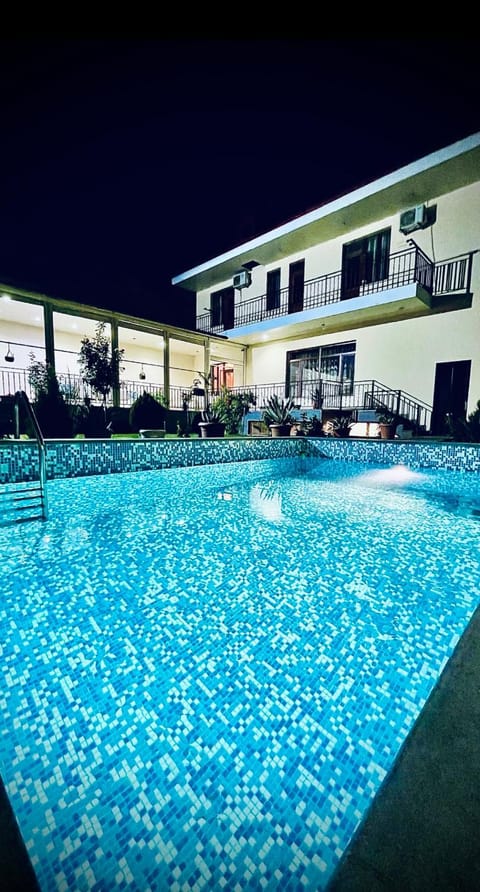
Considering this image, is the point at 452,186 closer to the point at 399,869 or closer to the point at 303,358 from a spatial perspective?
the point at 303,358

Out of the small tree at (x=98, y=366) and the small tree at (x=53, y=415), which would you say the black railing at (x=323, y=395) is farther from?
the small tree at (x=53, y=415)

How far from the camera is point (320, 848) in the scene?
86 centimetres

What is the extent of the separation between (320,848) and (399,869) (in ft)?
0.64

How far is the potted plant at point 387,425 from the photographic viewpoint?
987 cm

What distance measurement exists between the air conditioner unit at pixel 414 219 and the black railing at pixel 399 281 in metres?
0.54

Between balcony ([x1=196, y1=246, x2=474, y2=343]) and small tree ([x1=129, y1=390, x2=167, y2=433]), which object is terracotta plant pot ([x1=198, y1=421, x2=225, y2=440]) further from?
balcony ([x1=196, y1=246, x2=474, y2=343])

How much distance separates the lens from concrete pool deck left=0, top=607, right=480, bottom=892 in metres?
0.74

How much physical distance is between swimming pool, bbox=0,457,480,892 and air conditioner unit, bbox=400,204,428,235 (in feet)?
34.9

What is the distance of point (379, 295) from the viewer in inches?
406

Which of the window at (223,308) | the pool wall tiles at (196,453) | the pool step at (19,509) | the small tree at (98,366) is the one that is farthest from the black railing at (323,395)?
the pool step at (19,509)

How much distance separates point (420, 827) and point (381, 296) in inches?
451

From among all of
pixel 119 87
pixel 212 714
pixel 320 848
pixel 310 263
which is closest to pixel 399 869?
pixel 320 848

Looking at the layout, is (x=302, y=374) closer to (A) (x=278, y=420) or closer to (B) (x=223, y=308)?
(A) (x=278, y=420)

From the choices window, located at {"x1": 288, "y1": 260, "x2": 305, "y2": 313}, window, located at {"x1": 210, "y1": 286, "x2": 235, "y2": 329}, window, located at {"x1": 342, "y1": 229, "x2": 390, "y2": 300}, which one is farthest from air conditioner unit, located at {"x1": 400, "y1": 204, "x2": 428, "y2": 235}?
window, located at {"x1": 210, "y1": 286, "x2": 235, "y2": 329}
